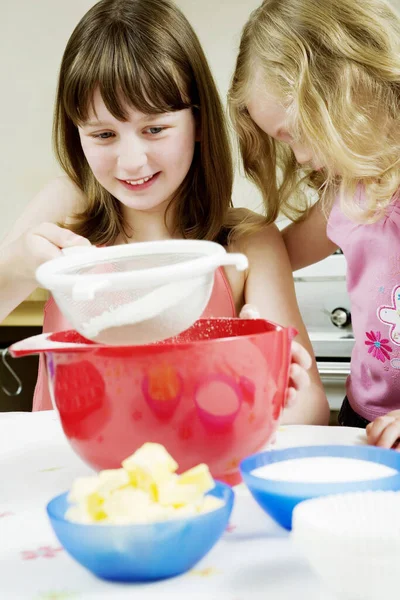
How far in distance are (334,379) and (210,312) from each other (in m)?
0.77

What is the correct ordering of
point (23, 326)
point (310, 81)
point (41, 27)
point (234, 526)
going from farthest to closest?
point (41, 27)
point (23, 326)
point (310, 81)
point (234, 526)

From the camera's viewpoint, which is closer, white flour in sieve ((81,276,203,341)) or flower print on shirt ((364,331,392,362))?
white flour in sieve ((81,276,203,341))

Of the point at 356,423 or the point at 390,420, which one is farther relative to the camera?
the point at 356,423

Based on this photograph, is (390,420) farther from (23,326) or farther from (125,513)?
(23,326)

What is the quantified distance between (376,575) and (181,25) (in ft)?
3.08

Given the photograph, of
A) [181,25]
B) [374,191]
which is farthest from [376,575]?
[181,25]

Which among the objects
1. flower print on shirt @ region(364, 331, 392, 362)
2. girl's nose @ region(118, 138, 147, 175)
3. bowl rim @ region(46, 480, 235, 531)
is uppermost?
girl's nose @ region(118, 138, 147, 175)

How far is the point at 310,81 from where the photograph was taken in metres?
1.03

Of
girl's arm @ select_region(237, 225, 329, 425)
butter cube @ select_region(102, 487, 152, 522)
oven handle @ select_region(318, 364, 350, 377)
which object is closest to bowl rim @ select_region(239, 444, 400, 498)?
butter cube @ select_region(102, 487, 152, 522)

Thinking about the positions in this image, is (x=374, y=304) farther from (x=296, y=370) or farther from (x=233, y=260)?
(x=233, y=260)

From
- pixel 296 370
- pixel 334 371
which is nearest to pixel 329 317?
pixel 334 371

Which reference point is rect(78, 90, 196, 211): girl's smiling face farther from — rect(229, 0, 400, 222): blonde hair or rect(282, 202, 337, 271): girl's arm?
rect(282, 202, 337, 271): girl's arm

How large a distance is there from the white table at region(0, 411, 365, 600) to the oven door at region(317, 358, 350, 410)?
1278 millimetres

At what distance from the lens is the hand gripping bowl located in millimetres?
569
